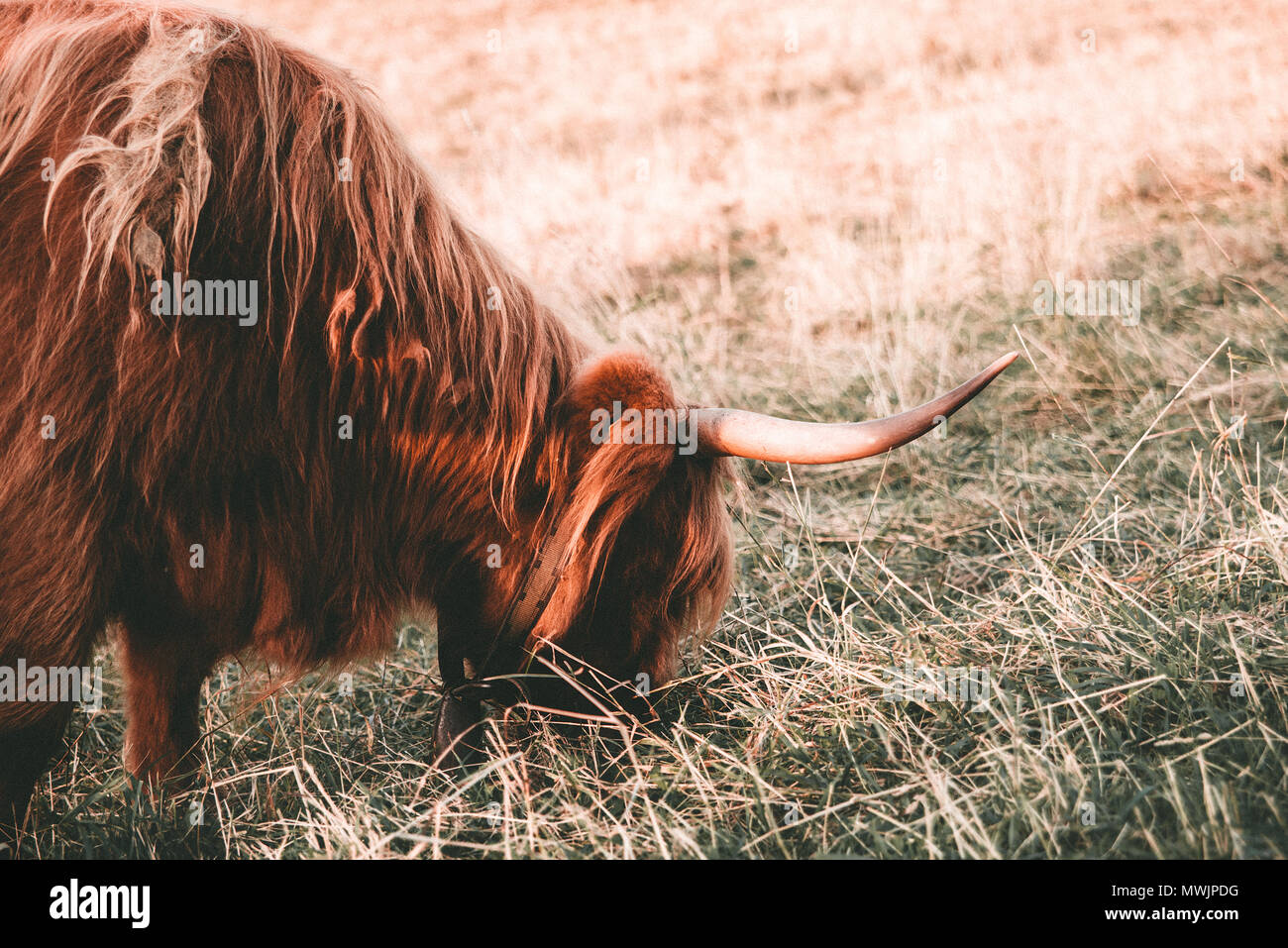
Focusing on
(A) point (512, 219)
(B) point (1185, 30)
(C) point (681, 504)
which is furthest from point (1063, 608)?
(B) point (1185, 30)

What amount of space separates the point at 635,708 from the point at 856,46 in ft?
32.2

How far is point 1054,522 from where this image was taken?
3779 mm

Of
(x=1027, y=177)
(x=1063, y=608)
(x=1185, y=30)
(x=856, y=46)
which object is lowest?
(x=1063, y=608)

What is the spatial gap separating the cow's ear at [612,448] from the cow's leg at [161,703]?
1.16 meters

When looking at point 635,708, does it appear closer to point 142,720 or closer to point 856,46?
point 142,720

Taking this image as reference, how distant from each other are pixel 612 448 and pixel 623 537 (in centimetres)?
24

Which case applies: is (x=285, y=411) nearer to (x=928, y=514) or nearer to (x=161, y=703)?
(x=161, y=703)

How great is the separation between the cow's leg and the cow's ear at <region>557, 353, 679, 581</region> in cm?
116

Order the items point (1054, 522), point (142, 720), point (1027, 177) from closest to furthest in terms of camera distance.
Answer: point (142, 720), point (1054, 522), point (1027, 177)

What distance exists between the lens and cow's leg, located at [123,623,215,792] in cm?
287
